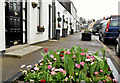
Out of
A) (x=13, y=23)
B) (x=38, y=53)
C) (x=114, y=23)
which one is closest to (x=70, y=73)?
(x=38, y=53)

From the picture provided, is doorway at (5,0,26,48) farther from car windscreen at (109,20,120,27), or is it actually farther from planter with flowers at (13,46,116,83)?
car windscreen at (109,20,120,27)

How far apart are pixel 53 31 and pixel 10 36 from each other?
7734 millimetres

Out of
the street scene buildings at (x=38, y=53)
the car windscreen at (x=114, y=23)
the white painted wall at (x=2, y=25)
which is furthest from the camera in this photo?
the car windscreen at (x=114, y=23)

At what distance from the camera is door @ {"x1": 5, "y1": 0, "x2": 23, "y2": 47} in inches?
256

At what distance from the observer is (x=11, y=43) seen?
22.6ft

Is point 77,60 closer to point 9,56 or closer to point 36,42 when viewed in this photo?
point 9,56

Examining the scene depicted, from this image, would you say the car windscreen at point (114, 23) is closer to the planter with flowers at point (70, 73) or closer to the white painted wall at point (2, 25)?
the white painted wall at point (2, 25)

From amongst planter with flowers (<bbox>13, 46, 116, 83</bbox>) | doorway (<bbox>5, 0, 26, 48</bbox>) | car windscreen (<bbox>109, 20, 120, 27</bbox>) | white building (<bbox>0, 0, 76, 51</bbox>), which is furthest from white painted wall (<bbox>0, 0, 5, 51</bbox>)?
Answer: car windscreen (<bbox>109, 20, 120, 27</bbox>)

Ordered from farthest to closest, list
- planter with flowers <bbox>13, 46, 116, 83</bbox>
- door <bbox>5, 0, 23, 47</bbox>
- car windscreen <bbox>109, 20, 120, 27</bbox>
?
car windscreen <bbox>109, 20, 120, 27</bbox> < door <bbox>5, 0, 23, 47</bbox> < planter with flowers <bbox>13, 46, 116, 83</bbox>

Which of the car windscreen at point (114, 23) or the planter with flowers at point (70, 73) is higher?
the car windscreen at point (114, 23)

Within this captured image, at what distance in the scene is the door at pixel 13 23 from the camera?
6.50 meters

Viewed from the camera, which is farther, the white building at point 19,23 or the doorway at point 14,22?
the doorway at point 14,22

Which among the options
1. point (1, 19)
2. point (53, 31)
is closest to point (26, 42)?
point (1, 19)

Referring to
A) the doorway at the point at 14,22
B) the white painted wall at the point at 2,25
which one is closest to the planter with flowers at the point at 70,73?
the white painted wall at the point at 2,25
